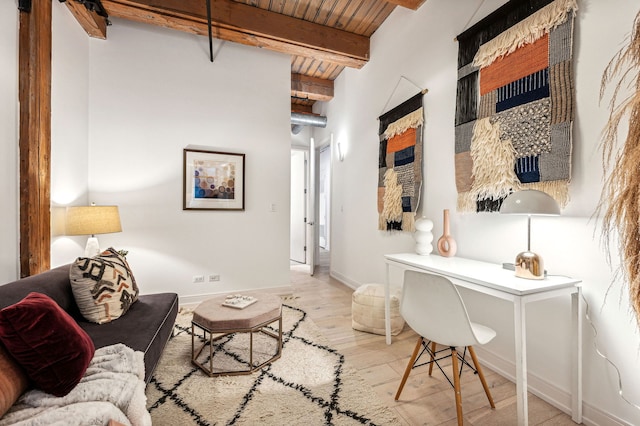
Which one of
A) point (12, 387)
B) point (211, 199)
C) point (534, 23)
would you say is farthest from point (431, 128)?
point (12, 387)

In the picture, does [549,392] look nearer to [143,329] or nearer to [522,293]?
[522,293]

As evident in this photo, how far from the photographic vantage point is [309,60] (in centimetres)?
412

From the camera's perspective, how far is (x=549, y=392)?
167 cm

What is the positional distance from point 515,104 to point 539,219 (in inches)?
29.4

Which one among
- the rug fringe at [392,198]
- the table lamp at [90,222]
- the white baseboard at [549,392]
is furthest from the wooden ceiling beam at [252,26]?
the white baseboard at [549,392]

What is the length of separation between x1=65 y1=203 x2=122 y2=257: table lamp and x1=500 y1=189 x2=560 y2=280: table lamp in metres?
3.07

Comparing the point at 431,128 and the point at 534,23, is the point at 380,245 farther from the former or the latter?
the point at 534,23

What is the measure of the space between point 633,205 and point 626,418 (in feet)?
3.61

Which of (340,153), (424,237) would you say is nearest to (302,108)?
(340,153)

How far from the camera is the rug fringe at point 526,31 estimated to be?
1.58m

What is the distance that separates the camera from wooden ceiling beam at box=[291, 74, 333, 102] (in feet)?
15.1

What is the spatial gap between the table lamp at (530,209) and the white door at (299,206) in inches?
160

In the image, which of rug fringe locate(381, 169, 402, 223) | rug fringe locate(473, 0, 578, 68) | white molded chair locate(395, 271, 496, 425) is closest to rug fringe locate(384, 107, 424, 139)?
rug fringe locate(381, 169, 402, 223)

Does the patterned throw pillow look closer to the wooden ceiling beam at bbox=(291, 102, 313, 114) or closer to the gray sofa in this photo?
the gray sofa
